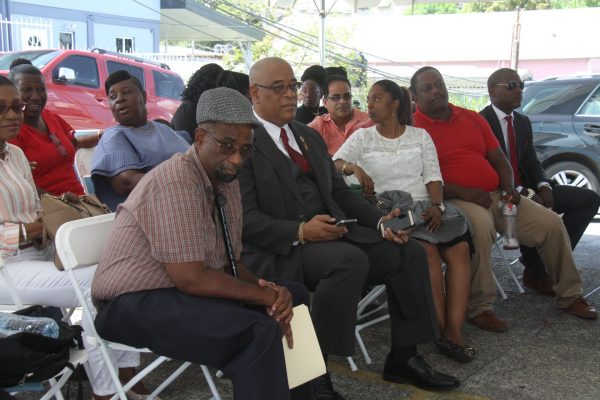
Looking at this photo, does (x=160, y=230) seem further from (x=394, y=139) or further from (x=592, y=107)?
(x=592, y=107)

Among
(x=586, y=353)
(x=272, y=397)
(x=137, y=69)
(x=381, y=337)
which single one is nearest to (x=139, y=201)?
(x=272, y=397)

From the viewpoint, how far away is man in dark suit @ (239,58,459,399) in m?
3.28

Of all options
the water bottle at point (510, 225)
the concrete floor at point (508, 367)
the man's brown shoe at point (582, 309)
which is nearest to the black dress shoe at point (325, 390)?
the concrete floor at point (508, 367)

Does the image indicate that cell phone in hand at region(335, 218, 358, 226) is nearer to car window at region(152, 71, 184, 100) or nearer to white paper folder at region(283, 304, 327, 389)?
white paper folder at region(283, 304, 327, 389)

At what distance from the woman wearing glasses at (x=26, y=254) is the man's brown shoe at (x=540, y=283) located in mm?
3161

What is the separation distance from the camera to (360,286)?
131 inches

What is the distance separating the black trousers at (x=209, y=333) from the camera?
2414 mm

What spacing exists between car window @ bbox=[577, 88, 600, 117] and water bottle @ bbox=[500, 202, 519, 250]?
4.49m

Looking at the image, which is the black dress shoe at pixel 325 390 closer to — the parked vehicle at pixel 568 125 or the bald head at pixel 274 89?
the bald head at pixel 274 89

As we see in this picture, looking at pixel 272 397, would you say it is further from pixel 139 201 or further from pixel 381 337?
pixel 381 337

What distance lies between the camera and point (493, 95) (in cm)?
548

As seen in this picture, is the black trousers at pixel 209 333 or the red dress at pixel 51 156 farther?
the red dress at pixel 51 156

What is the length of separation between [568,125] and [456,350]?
18.6 feet

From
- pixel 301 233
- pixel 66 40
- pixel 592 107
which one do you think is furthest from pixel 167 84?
pixel 301 233
